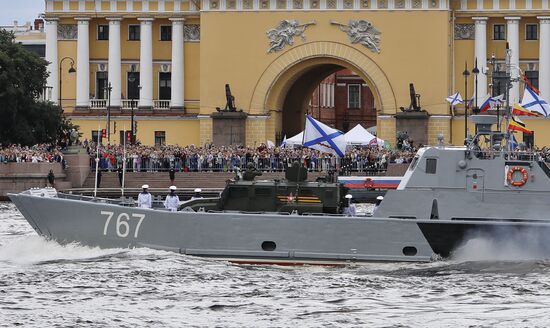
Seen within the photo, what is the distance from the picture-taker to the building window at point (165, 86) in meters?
97.1

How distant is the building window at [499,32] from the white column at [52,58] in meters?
24.1

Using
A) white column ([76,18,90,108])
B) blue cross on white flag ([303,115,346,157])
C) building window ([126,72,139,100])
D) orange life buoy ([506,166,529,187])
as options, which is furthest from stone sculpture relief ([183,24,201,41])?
orange life buoy ([506,166,529,187])

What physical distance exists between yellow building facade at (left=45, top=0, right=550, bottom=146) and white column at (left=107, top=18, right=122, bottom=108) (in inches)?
2.2

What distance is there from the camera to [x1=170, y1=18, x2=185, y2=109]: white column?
95.4 metres

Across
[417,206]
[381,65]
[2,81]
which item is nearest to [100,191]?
[2,81]

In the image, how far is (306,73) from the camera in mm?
94562

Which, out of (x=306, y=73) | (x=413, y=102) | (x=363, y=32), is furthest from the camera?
(x=306, y=73)

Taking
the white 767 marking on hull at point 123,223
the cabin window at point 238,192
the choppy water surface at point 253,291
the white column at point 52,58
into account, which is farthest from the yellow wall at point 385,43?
the cabin window at point 238,192

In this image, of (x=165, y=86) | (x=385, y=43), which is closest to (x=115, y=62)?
(x=165, y=86)

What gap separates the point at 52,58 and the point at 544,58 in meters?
26.9

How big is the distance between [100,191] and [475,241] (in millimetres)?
39883

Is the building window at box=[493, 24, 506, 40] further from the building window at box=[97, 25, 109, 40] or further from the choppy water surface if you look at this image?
the choppy water surface

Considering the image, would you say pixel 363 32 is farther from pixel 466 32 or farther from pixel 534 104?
pixel 534 104

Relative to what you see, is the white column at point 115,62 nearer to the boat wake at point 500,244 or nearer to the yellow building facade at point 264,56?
the yellow building facade at point 264,56
